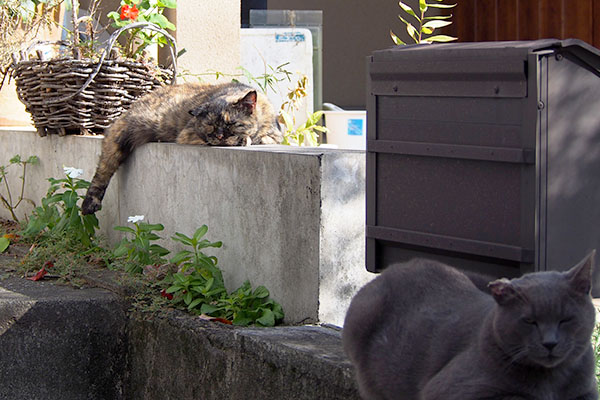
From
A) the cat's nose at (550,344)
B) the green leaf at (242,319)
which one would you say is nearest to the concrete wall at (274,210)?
the green leaf at (242,319)

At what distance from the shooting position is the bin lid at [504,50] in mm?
2297

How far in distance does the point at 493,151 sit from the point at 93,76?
353 cm

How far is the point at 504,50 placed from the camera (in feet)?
7.71

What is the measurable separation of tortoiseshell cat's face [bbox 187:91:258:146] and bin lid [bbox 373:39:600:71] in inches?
86.9

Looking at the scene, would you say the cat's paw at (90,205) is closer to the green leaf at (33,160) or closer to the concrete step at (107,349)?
the concrete step at (107,349)

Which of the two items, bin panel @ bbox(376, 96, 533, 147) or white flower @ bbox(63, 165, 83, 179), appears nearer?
bin panel @ bbox(376, 96, 533, 147)

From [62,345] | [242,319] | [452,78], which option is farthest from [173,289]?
[452,78]

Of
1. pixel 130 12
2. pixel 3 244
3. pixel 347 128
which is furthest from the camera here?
pixel 347 128

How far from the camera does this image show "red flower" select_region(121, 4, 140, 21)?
5852 mm

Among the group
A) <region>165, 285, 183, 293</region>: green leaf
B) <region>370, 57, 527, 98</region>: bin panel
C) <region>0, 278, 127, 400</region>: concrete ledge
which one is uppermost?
<region>370, 57, 527, 98</region>: bin panel

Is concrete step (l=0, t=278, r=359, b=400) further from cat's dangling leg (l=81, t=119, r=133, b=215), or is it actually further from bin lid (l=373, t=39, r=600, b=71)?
bin lid (l=373, t=39, r=600, b=71)

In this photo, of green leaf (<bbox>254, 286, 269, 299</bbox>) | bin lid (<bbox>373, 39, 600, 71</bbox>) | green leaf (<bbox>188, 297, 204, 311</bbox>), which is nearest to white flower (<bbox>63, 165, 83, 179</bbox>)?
green leaf (<bbox>188, 297, 204, 311</bbox>)

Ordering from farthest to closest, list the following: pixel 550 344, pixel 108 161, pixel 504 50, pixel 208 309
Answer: pixel 108 161 < pixel 208 309 < pixel 504 50 < pixel 550 344

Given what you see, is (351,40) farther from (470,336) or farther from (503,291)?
(503,291)
